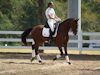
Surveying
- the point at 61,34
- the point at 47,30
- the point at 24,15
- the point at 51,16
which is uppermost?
Result: the point at 51,16

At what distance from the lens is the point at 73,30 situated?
706 inches

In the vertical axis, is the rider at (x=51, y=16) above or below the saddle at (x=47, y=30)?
above

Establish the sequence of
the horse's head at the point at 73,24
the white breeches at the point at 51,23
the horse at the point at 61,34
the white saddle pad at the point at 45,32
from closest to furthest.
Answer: the horse's head at the point at 73,24 < the horse at the point at 61,34 < the white breeches at the point at 51,23 < the white saddle pad at the point at 45,32

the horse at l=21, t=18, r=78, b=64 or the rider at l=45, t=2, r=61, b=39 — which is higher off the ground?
the rider at l=45, t=2, r=61, b=39

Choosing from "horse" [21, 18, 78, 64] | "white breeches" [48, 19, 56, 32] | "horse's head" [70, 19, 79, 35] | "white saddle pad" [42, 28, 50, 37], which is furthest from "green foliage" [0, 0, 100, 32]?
"horse's head" [70, 19, 79, 35]

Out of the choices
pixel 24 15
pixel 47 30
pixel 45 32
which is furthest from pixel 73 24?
pixel 24 15

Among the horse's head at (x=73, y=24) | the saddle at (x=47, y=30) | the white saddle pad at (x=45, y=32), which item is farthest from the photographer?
the white saddle pad at (x=45, y=32)

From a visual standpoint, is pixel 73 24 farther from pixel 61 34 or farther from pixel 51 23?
pixel 51 23

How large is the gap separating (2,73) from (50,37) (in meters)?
4.86

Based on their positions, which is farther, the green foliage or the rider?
the green foliage

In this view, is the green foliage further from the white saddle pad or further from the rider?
the rider

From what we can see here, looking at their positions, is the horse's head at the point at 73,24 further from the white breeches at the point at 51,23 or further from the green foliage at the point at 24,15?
the green foliage at the point at 24,15

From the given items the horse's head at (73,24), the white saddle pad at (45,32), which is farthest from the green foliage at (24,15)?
the horse's head at (73,24)

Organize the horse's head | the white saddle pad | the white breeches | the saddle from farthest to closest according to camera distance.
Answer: the white saddle pad
the saddle
the white breeches
the horse's head
